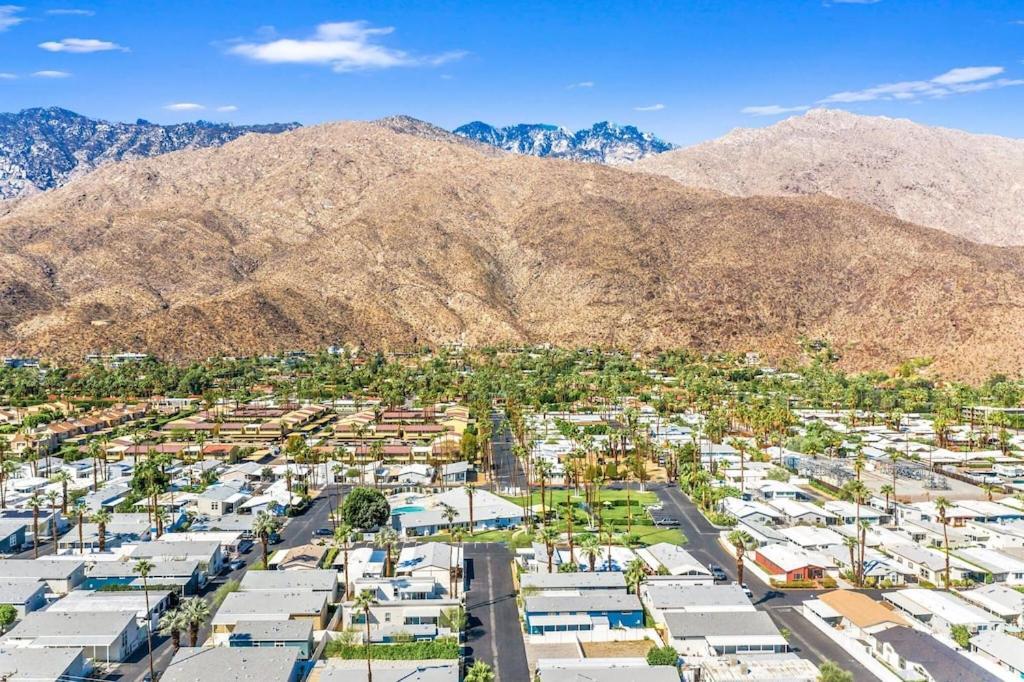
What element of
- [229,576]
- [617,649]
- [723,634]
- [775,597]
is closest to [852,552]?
[775,597]

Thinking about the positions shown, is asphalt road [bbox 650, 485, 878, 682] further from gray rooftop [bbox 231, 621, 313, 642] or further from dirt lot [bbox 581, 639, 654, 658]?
gray rooftop [bbox 231, 621, 313, 642]

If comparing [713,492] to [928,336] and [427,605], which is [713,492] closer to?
[427,605]

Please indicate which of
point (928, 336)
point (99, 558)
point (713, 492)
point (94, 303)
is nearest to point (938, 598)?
point (713, 492)

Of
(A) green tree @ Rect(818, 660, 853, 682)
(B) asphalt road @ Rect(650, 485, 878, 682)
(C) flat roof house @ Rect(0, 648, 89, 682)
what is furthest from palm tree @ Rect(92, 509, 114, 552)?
(A) green tree @ Rect(818, 660, 853, 682)

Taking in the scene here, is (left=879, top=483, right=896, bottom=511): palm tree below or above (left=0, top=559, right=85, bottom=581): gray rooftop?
below

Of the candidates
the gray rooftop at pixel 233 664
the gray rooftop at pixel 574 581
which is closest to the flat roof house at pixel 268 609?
the gray rooftop at pixel 233 664

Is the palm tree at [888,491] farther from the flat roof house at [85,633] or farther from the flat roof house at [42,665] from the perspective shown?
the flat roof house at [42,665]
